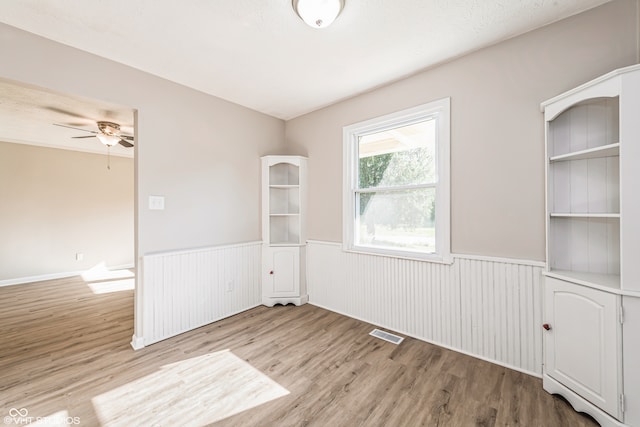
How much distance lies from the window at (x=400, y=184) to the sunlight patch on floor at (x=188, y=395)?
1730mm

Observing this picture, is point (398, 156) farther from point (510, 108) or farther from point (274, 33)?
point (274, 33)

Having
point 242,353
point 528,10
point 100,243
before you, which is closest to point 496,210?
point 528,10

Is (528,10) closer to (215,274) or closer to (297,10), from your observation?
(297,10)

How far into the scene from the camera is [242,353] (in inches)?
90.8

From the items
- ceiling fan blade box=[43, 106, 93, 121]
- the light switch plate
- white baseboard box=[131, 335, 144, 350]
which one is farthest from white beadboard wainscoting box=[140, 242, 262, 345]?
ceiling fan blade box=[43, 106, 93, 121]

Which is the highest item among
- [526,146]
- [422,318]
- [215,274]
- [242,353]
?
[526,146]

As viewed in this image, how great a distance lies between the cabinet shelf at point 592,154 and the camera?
1.45 meters

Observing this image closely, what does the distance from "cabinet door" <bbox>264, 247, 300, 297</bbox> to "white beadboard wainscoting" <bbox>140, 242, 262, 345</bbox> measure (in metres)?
0.15

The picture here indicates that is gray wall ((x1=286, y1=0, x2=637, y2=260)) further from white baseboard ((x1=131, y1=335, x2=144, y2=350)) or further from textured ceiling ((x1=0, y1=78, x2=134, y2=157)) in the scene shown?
textured ceiling ((x1=0, y1=78, x2=134, y2=157))

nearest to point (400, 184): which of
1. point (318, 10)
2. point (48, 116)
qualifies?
point (318, 10)

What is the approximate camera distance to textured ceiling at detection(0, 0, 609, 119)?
1.69 metres

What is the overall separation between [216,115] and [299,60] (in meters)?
1.33

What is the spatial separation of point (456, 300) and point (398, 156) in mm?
1567

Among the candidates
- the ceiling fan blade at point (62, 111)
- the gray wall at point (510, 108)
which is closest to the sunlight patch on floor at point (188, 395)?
the gray wall at point (510, 108)
